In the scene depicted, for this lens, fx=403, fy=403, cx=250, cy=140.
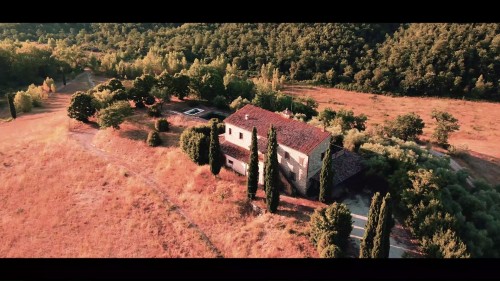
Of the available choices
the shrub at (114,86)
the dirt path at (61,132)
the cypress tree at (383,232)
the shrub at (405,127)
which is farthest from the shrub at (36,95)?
the cypress tree at (383,232)

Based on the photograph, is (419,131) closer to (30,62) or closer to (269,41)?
(269,41)

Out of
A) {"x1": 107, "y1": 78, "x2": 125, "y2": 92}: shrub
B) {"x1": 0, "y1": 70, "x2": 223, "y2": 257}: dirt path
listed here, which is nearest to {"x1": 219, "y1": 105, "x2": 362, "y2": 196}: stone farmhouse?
{"x1": 0, "y1": 70, "x2": 223, "y2": 257}: dirt path

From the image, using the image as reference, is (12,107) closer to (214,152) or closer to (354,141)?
(214,152)

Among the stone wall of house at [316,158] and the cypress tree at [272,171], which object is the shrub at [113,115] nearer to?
the cypress tree at [272,171]

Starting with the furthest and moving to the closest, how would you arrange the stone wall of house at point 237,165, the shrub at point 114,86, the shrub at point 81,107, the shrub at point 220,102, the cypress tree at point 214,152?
1. the shrub at point 220,102
2. the shrub at point 114,86
3. the shrub at point 81,107
4. the stone wall of house at point 237,165
5. the cypress tree at point 214,152

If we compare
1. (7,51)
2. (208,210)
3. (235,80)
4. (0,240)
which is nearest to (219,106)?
(235,80)
